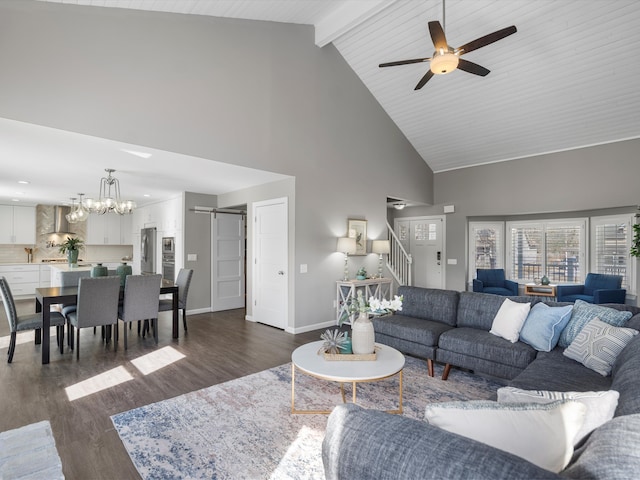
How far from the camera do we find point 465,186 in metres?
7.56

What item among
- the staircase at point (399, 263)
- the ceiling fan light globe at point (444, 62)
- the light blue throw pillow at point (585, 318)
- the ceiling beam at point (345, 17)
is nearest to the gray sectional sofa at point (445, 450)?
the light blue throw pillow at point (585, 318)

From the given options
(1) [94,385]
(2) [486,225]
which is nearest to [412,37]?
(2) [486,225]

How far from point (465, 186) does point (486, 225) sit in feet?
3.37

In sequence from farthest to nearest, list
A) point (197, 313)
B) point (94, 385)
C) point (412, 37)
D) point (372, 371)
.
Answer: point (197, 313), point (412, 37), point (94, 385), point (372, 371)

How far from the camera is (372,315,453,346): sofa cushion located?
354 cm

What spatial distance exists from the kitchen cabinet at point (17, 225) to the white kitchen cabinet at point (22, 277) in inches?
26.9

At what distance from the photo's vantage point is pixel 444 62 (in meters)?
3.46

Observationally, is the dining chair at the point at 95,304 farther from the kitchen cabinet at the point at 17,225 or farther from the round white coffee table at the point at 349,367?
the kitchen cabinet at the point at 17,225

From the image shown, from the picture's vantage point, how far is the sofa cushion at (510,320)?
3158 millimetres

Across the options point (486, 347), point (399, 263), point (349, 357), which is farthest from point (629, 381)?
point (399, 263)

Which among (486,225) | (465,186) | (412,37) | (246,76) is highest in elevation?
(412,37)

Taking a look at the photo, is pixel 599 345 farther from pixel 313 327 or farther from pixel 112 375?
pixel 112 375

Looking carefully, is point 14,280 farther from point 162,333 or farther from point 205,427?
point 205,427

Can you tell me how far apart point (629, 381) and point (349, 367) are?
162cm
